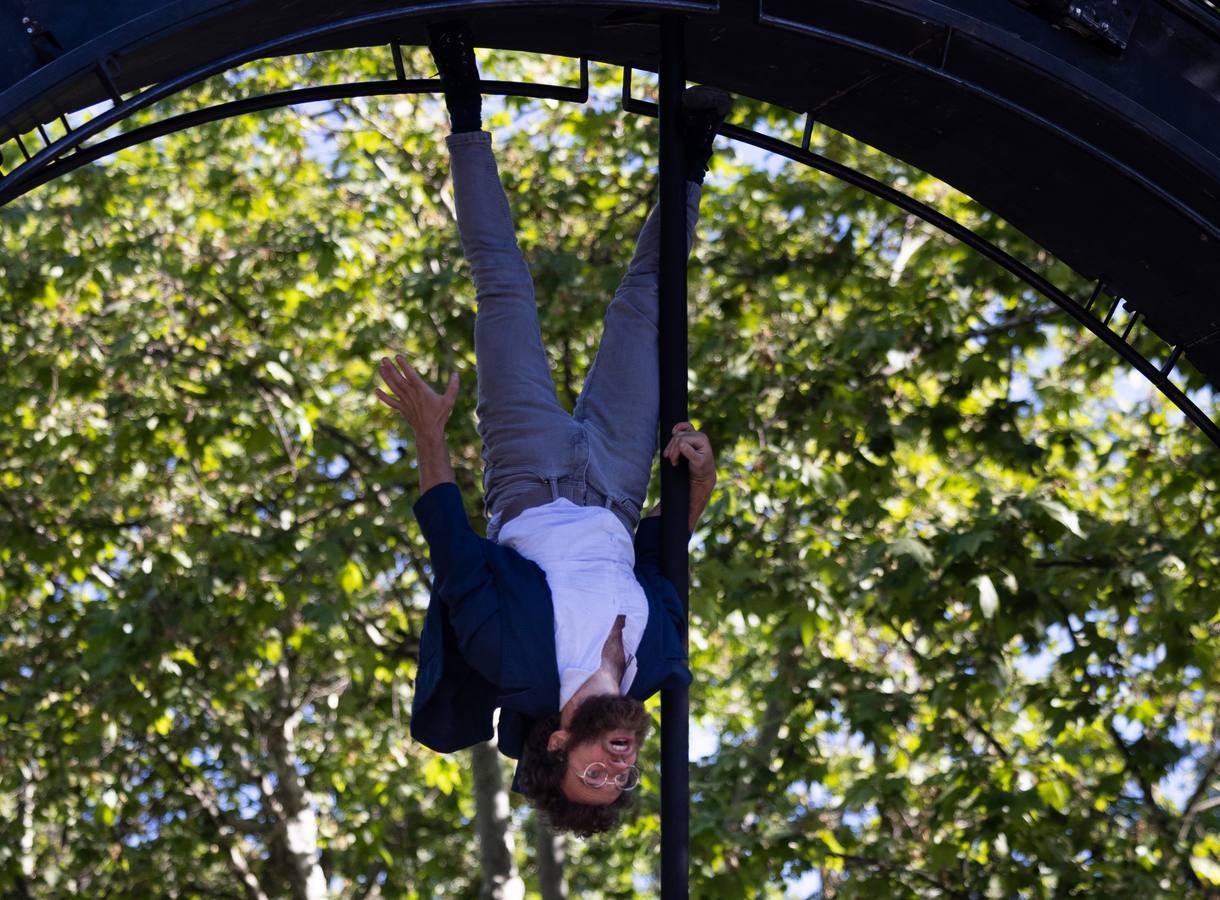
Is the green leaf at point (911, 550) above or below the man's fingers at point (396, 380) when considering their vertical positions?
above

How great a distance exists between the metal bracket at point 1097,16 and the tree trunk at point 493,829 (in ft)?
23.4

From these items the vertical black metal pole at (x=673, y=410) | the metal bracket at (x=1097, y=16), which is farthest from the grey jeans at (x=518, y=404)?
the metal bracket at (x=1097, y=16)

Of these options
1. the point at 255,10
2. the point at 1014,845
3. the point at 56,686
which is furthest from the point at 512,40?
the point at 56,686

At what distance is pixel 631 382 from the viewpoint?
355 cm

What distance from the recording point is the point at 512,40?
11.4ft

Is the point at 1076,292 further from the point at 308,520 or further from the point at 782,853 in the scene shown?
the point at 308,520

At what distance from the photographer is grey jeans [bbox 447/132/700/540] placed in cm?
338

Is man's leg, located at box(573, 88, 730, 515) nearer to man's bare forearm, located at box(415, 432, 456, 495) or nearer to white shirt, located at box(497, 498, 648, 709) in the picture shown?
white shirt, located at box(497, 498, 648, 709)

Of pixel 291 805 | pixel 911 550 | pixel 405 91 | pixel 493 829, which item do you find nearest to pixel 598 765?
pixel 405 91

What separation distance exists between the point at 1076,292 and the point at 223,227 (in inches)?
197

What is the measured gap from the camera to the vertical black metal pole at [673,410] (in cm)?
301

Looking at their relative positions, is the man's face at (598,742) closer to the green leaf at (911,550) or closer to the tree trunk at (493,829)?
the green leaf at (911,550)

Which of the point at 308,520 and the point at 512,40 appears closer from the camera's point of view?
the point at 512,40

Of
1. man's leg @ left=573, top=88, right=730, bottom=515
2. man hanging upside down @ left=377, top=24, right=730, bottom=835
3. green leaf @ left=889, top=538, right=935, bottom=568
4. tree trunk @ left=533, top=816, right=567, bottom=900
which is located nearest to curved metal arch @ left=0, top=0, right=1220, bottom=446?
man hanging upside down @ left=377, top=24, right=730, bottom=835
